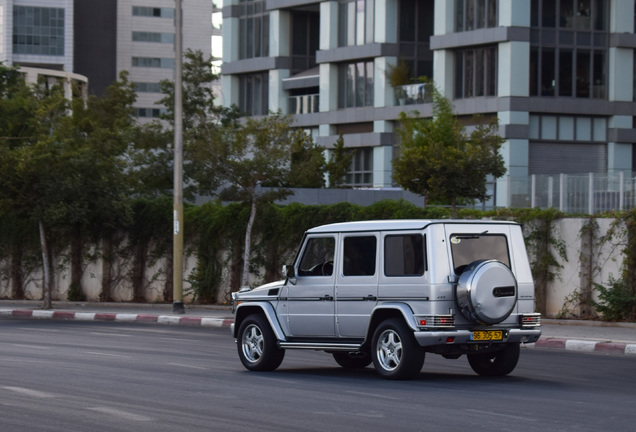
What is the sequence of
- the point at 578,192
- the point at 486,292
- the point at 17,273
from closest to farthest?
1. the point at 486,292
2. the point at 578,192
3. the point at 17,273

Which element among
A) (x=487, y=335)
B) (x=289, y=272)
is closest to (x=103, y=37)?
(x=289, y=272)

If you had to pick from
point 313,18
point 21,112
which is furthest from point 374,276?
point 313,18

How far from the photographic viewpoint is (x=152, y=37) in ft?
440

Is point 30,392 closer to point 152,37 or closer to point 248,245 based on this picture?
point 248,245

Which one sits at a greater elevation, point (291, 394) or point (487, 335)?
point (487, 335)

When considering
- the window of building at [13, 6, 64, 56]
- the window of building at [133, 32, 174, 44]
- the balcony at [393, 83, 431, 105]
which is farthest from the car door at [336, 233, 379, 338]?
the window of building at [133, 32, 174, 44]

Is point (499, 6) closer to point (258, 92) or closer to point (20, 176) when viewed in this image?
point (258, 92)

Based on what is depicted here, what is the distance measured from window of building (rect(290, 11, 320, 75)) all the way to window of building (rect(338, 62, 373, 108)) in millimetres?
5240

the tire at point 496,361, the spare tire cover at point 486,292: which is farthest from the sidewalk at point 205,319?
the spare tire cover at point 486,292

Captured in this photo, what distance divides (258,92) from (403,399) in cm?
6006

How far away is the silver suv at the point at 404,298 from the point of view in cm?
1415

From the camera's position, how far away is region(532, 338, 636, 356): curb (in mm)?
19734

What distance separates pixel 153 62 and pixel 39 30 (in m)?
24.0

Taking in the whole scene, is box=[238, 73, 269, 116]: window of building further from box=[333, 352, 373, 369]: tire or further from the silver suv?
the silver suv
